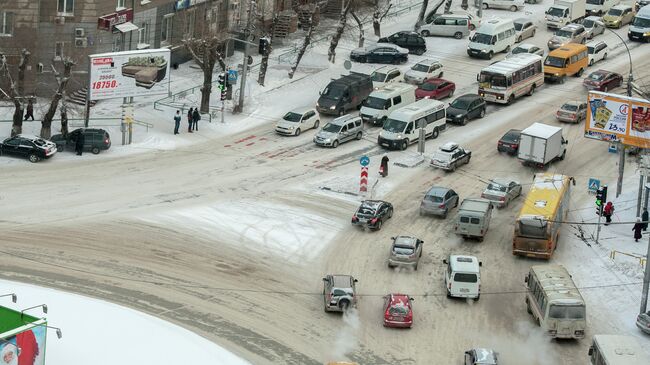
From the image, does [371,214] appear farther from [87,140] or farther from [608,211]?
[87,140]

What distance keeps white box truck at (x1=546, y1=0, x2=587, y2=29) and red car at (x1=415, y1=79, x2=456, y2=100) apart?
1954 centimetres

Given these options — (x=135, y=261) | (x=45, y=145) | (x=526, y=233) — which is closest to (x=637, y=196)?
(x=526, y=233)

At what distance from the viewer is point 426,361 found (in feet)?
177

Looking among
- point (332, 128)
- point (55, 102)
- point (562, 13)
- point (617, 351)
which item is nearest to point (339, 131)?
point (332, 128)

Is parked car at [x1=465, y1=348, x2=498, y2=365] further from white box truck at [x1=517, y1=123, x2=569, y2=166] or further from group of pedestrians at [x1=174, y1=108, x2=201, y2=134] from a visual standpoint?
group of pedestrians at [x1=174, y1=108, x2=201, y2=134]

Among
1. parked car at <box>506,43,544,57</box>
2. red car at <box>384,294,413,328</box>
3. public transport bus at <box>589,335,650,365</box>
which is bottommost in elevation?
red car at <box>384,294,413,328</box>

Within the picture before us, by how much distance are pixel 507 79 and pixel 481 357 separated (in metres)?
37.3

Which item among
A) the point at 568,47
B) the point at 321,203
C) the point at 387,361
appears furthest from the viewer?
the point at 568,47

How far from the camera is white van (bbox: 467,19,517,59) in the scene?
96312 mm

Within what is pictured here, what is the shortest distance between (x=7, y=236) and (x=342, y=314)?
55.8ft

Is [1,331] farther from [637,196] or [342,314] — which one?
[637,196]

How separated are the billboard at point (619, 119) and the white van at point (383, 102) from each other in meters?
15.2

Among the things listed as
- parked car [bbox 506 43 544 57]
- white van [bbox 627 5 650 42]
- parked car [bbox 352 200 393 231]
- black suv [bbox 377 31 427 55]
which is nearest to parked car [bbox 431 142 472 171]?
parked car [bbox 352 200 393 231]

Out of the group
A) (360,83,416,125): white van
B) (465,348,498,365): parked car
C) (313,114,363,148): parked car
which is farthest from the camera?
(360,83,416,125): white van
